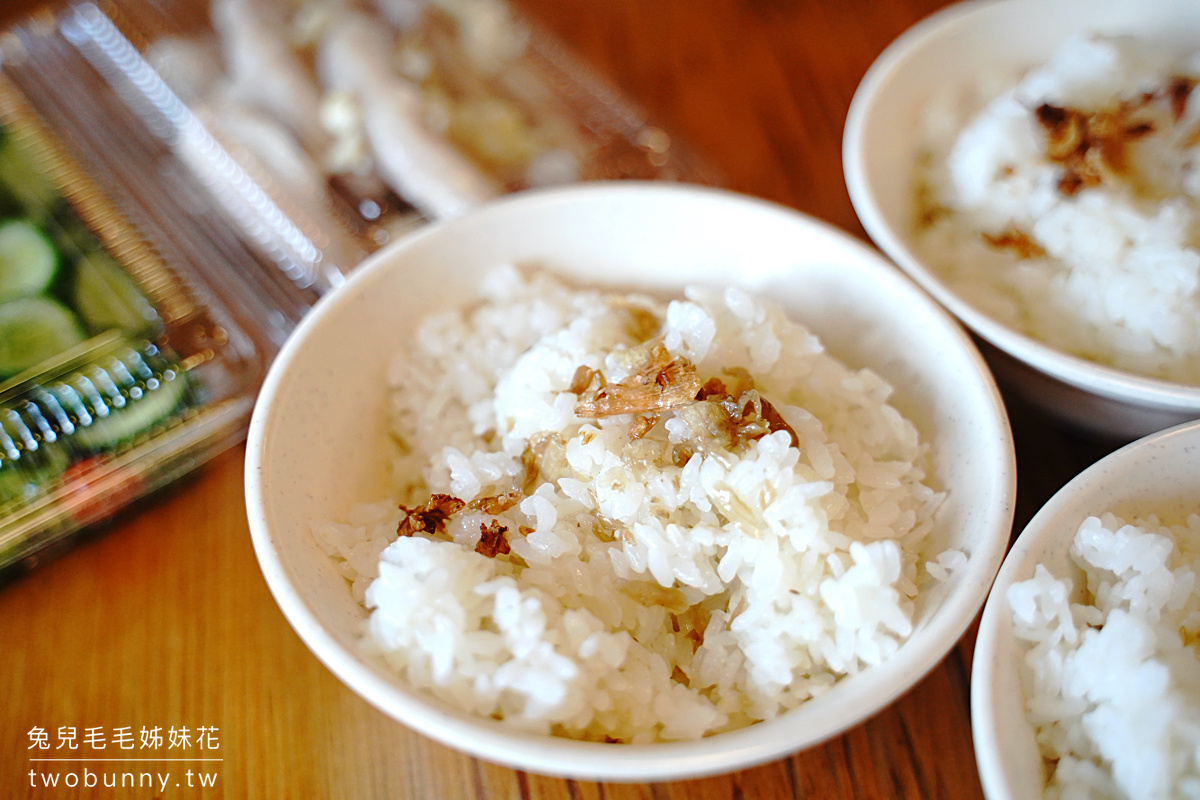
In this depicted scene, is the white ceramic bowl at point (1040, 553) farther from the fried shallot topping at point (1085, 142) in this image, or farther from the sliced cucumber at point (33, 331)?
the sliced cucumber at point (33, 331)

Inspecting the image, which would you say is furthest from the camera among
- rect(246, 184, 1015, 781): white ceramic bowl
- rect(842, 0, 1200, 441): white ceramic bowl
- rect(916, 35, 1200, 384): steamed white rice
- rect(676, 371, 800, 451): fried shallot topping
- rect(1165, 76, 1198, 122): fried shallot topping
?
Answer: rect(1165, 76, 1198, 122): fried shallot topping

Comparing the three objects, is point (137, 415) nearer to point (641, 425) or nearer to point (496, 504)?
point (496, 504)

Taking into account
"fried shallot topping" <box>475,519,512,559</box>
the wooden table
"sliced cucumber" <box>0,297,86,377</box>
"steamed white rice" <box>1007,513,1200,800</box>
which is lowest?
the wooden table

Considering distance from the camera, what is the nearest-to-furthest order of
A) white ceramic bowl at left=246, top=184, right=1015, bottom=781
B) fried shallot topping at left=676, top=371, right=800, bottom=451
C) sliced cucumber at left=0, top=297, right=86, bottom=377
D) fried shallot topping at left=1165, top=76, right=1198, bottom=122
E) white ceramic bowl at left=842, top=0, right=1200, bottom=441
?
1. white ceramic bowl at left=246, top=184, right=1015, bottom=781
2. fried shallot topping at left=676, top=371, right=800, bottom=451
3. white ceramic bowl at left=842, top=0, right=1200, bottom=441
4. sliced cucumber at left=0, top=297, right=86, bottom=377
5. fried shallot topping at left=1165, top=76, right=1198, bottom=122

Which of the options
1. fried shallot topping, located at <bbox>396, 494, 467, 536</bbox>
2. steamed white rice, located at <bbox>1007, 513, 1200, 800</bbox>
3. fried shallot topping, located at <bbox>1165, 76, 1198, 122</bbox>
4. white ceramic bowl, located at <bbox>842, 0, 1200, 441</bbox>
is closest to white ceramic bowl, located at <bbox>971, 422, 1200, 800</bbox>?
steamed white rice, located at <bbox>1007, 513, 1200, 800</bbox>

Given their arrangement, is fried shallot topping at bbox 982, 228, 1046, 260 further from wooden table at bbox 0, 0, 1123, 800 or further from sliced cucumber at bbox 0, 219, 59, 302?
sliced cucumber at bbox 0, 219, 59, 302

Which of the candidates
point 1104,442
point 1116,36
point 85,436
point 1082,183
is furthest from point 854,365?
point 85,436

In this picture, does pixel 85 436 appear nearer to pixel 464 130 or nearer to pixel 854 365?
pixel 464 130

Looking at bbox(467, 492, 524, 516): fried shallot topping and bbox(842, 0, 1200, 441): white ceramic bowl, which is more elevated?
bbox(842, 0, 1200, 441): white ceramic bowl
